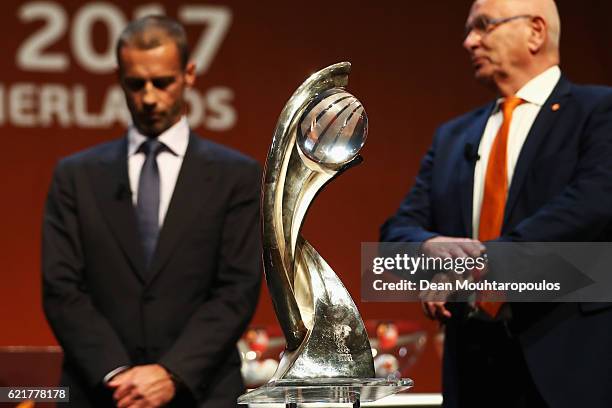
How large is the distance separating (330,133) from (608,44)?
304cm

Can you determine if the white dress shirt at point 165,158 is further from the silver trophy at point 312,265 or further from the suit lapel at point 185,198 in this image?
the silver trophy at point 312,265

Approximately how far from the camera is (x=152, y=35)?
8.23 ft

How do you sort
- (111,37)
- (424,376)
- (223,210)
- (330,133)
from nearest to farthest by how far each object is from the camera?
(330,133) → (223,210) → (424,376) → (111,37)

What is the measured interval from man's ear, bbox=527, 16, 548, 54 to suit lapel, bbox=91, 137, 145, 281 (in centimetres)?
91

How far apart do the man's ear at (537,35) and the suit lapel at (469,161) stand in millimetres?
155

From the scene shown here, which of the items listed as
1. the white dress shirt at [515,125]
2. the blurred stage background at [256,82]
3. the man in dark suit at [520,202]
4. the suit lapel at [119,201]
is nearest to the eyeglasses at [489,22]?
the man in dark suit at [520,202]

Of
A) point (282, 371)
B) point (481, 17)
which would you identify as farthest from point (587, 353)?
point (282, 371)

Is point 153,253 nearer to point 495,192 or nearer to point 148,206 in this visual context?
point 148,206

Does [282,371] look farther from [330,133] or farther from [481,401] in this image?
[481,401]

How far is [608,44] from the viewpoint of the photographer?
4262 mm

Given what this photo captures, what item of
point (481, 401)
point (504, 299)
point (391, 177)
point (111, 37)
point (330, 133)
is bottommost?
point (481, 401)

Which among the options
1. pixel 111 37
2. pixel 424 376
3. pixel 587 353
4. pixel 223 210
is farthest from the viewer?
pixel 111 37

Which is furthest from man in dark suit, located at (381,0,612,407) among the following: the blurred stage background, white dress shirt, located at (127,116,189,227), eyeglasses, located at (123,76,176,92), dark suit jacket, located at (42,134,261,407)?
the blurred stage background

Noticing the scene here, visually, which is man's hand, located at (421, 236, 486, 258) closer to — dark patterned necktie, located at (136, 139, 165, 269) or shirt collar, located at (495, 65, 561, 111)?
shirt collar, located at (495, 65, 561, 111)
